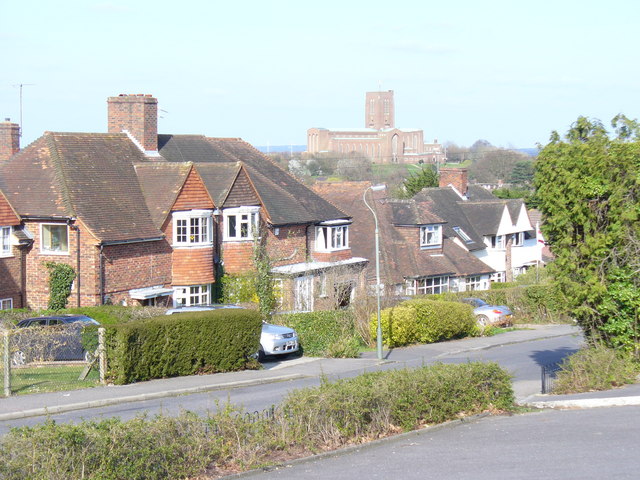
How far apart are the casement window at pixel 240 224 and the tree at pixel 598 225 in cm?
1897

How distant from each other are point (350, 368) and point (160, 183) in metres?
13.7

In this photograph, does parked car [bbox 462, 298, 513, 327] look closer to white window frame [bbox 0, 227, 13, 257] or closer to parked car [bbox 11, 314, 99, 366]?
white window frame [bbox 0, 227, 13, 257]

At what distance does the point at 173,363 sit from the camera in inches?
886

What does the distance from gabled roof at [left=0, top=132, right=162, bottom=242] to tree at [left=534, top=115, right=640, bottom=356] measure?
18.2 metres

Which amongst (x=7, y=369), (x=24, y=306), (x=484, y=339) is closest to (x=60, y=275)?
(x=24, y=306)

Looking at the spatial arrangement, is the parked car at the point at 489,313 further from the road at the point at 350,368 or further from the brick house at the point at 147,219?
the brick house at the point at 147,219

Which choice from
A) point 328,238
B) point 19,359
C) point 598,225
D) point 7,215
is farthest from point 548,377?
point 328,238

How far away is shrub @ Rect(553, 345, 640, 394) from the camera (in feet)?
61.2

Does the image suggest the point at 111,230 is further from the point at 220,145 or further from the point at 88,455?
the point at 88,455

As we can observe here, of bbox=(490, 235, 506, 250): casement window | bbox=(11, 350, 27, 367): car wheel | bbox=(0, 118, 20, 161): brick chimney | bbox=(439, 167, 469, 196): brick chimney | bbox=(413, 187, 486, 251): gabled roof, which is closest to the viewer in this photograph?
bbox=(11, 350, 27, 367): car wheel

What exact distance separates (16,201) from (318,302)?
1305 centimetres

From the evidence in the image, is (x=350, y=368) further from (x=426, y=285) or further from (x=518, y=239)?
(x=518, y=239)

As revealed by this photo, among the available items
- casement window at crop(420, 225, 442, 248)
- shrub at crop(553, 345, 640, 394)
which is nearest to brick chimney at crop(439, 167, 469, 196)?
casement window at crop(420, 225, 442, 248)

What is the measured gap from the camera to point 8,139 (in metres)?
38.8
